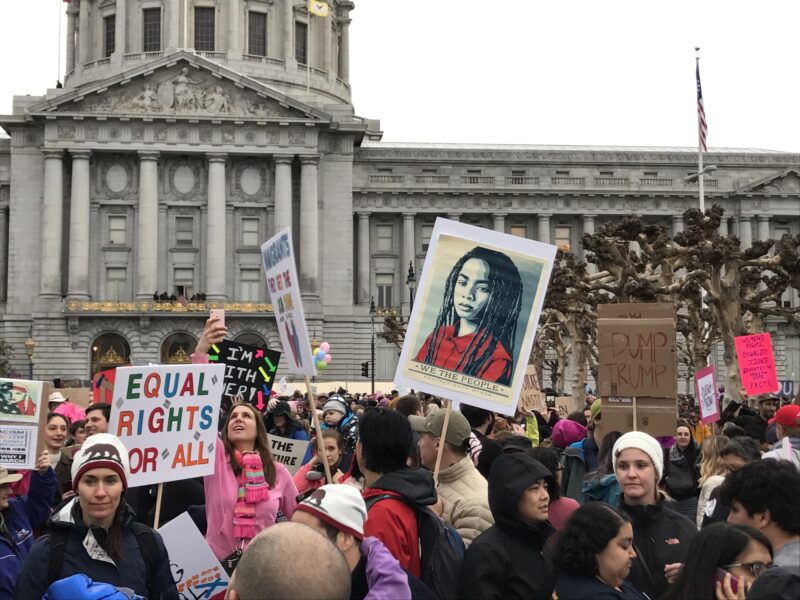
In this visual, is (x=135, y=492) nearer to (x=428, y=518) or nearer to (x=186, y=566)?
(x=186, y=566)

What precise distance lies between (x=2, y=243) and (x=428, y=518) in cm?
6961

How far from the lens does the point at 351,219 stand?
71.2m

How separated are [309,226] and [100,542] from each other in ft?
208

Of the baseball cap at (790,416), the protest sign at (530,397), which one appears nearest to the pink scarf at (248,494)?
the baseball cap at (790,416)

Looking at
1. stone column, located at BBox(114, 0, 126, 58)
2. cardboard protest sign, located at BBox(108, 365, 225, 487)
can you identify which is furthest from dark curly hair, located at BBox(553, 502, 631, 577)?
stone column, located at BBox(114, 0, 126, 58)

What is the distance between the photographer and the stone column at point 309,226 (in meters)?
68.1

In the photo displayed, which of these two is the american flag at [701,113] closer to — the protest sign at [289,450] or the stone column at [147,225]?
the stone column at [147,225]

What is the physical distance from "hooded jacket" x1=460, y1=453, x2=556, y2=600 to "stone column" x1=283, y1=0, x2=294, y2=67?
77412mm

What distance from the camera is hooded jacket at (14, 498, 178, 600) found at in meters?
5.44

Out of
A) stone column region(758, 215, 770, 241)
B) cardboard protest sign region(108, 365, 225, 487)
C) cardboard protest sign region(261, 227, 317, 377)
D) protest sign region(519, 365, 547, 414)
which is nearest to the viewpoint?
cardboard protest sign region(108, 365, 225, 487)

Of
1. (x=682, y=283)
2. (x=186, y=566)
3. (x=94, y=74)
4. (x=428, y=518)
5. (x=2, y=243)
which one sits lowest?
(x=186, y=566)

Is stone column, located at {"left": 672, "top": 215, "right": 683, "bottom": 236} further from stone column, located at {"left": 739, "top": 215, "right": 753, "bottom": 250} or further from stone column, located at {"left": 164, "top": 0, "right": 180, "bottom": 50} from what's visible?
stone column, located at {"left": 164, "top": 0, "right": 180, "bottom": 50}

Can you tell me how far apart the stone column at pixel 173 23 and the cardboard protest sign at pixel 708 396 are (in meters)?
67.9

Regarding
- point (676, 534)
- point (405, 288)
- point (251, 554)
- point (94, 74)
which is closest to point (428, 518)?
point (676, 534)
